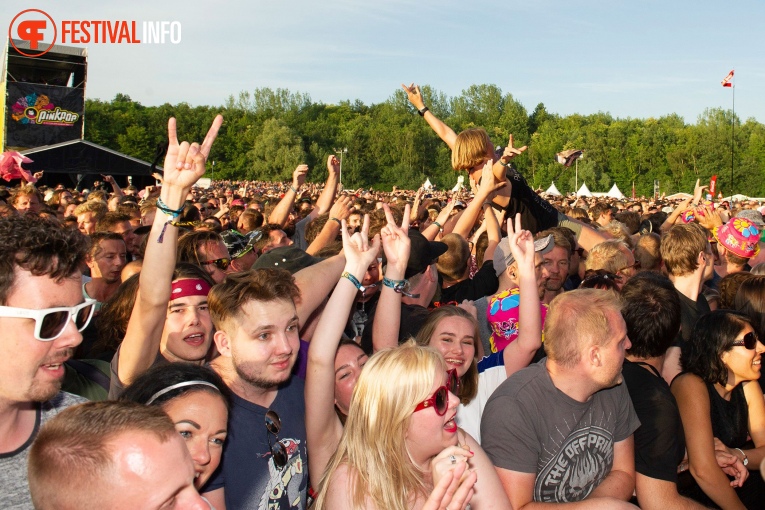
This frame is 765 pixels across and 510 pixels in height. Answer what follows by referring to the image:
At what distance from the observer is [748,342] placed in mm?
3676

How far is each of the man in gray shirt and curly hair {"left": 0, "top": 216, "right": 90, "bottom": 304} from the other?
5.96 feet

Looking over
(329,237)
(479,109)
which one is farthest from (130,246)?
(479,109)

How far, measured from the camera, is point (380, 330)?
3385 mm

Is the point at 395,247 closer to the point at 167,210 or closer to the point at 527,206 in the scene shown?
the point at 167,210

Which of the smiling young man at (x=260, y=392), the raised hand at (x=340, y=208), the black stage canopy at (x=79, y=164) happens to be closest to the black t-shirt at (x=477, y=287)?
the raised hand at (x=340, y=208)

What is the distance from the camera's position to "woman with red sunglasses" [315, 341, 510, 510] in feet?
7.83

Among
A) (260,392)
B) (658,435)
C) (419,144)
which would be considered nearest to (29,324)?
(260,392)

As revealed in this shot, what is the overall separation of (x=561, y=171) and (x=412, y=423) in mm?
75165

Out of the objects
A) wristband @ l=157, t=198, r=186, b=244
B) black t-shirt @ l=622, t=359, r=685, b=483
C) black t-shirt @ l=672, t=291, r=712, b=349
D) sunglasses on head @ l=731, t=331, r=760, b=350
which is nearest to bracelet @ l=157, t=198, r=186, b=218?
wristband @ l=157, t=198, r=186, b=244

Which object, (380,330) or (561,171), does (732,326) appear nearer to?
(380,330)

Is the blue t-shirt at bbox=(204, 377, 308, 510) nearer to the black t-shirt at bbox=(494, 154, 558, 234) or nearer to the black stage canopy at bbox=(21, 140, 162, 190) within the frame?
the black t-shirt at bbox=(494, 154, 558, 234)

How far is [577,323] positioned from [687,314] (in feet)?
6.64

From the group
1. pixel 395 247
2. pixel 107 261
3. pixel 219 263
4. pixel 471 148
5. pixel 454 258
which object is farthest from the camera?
pixel 454 258

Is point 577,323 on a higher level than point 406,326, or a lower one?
higher
